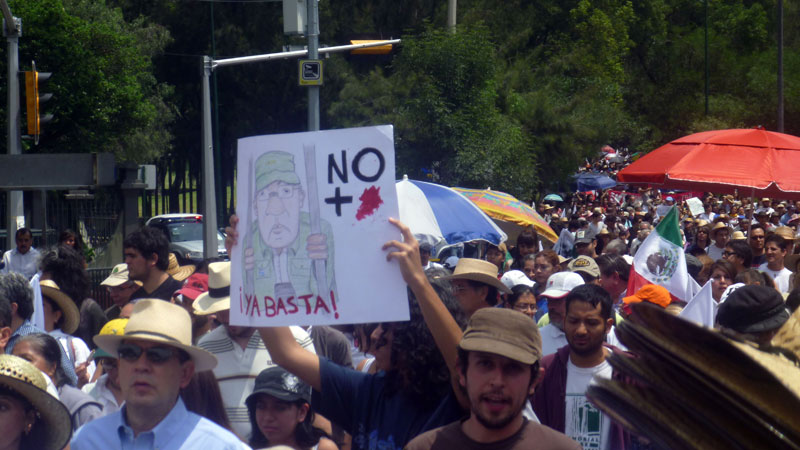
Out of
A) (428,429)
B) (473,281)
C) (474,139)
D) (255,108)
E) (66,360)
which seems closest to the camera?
(428,429)

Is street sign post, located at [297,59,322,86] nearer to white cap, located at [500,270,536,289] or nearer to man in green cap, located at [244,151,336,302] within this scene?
white cap, located at [500,270,536,289]

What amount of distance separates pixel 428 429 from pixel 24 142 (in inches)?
1041

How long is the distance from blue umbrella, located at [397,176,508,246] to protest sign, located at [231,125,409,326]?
241 inches

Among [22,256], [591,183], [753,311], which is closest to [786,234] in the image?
[753,311]

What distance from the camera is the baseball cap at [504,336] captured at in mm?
3090

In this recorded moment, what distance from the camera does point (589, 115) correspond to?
106ft

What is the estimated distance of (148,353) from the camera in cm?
334

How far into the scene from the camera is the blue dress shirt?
3150mm

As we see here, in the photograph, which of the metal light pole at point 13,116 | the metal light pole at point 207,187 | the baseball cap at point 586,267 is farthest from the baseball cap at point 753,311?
the metal light pole at point 207,187

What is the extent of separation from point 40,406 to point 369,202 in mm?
1309

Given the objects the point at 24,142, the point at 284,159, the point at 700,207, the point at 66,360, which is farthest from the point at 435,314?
the point at 24,142

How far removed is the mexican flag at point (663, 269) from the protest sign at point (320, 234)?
15.1 ft

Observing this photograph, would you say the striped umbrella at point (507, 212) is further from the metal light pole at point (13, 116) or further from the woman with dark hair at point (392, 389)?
the woman with dark hair at point (392, 389)

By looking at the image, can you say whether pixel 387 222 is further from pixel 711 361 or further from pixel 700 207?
pixel 700 207
